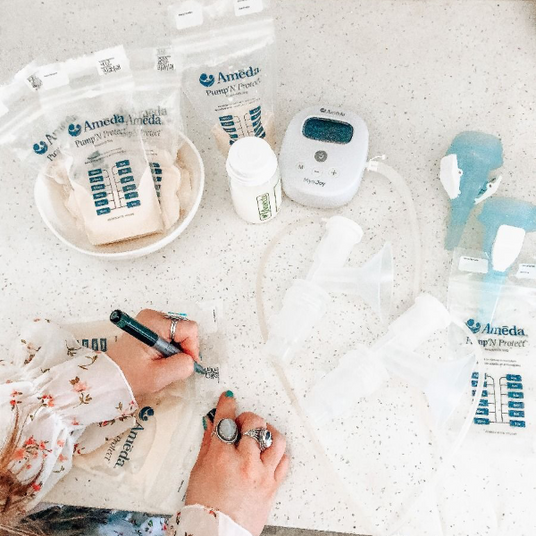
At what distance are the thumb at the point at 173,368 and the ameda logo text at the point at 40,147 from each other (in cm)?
30

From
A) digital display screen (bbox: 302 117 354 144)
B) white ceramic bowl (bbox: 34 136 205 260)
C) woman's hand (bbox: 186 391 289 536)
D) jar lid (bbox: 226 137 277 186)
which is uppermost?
jar lid (bbox: 226 137 277 186)

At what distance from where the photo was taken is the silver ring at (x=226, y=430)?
2.35ft

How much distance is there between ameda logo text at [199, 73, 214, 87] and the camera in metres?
0.76

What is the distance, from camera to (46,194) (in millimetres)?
785

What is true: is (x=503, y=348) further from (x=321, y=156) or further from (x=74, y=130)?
(x=74, y=130)

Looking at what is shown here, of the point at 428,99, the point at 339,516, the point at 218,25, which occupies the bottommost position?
the point at 339,516

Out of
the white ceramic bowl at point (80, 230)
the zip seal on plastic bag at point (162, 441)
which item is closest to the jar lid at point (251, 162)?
the white ceramic bowl at point (80, 230)

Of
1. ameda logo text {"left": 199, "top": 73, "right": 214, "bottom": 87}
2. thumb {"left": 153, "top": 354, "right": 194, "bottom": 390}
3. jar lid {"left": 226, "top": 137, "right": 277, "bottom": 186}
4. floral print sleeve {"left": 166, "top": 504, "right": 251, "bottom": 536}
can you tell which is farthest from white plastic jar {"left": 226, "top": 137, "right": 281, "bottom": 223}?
floral print sleeve {"left": 166, "top": 504, "right": 251, "bottom": 536}

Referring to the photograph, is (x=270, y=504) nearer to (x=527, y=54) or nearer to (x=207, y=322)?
(x=207, y=322)

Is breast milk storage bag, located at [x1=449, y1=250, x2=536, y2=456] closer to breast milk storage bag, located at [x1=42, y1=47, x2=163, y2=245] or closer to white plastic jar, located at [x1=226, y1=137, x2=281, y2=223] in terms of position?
white plastic jar, located at [x1=226, y1=137, x2=281, y2=223]

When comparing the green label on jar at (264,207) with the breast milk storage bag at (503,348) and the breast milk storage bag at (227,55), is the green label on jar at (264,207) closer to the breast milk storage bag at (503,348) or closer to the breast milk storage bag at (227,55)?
the breast milk storage bag at (227,55)

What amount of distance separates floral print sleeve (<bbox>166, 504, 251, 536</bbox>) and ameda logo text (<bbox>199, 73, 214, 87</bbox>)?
1.70 feet

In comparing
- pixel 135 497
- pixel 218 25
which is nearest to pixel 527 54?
pixel 218 25

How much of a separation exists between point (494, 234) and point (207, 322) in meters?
0.39
